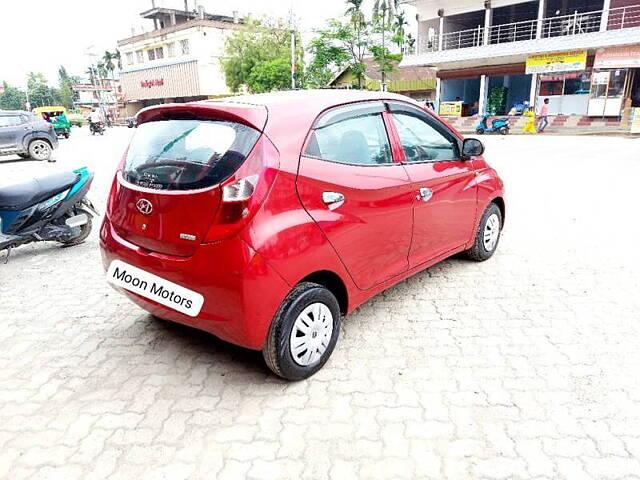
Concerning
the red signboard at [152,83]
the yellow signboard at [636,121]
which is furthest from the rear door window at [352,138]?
the red signboard at [152,83]

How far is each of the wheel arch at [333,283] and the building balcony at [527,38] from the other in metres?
24.9

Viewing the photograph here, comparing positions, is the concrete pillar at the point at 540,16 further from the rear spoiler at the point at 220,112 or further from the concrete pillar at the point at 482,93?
the rear spoiler at the point at 220,112

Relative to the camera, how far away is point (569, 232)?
18.3 ft

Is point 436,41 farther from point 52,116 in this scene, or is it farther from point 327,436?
point 327,436

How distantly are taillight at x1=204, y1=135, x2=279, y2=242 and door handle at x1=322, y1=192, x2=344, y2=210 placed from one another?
1.27 feet

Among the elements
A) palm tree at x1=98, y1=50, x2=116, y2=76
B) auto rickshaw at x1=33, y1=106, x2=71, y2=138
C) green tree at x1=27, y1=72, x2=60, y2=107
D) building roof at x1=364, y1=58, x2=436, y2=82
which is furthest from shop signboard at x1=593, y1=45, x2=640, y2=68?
green tree at x1=27, y1=72, x2=60, y2=107

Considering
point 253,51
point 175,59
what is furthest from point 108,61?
point 253,51

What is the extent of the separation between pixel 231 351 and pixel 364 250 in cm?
114

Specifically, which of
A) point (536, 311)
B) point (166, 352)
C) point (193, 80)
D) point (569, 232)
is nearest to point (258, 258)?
point (166, 352)

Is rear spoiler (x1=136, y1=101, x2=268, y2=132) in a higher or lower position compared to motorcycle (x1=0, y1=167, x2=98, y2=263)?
higher

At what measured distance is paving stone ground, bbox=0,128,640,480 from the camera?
2.19 m

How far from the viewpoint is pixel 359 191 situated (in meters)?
2.90

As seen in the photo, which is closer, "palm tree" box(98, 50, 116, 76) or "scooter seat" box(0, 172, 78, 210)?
"scooter seat" box(0, 172, 78, 210)

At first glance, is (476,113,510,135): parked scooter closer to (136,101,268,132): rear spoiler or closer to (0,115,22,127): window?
(0,115,22,127): window
